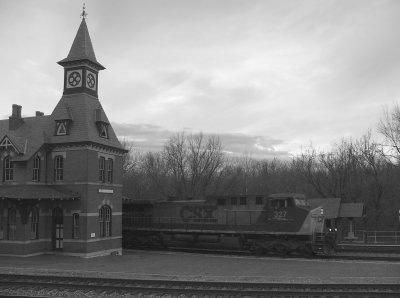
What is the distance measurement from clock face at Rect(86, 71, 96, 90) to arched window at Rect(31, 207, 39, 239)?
9238 mm

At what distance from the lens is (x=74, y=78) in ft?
98.0

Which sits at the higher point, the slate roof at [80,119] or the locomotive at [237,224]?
the slate roof at [80,119]

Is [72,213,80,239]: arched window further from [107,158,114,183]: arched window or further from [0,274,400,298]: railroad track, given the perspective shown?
[0,274,400,298]: railroad track

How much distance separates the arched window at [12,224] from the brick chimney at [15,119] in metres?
6.84

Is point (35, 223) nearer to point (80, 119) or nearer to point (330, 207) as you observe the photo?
point (80, 119)

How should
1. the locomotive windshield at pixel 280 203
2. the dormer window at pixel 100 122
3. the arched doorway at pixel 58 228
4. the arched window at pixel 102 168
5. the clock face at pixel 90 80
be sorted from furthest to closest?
1. the clock face at pixel 90 80
2. the dormer window at pixel 100 122
3. the arched window at pixel 102 168
4. the arched doorway at pixel 58 228
5. the locomotive windshield at pixel 280 203

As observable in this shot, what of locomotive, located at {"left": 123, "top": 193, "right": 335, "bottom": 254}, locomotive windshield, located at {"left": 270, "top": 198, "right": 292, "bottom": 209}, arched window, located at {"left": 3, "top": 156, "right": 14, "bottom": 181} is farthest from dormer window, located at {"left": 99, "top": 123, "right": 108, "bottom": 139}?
locomotive windshield, located at {"left": 270, "top": 198, "right": 292, "bottom": 209}

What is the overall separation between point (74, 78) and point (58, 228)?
1047cm

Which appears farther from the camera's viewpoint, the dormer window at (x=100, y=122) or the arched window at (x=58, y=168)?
the dormer window at (x=100, y=122)

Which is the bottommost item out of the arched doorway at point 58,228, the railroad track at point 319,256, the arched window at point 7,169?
the railroad track at point 319,256

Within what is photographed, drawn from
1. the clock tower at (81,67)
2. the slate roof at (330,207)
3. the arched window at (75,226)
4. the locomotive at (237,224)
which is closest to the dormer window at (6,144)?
the clock tower at (81,67)

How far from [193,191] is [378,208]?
24449 mm

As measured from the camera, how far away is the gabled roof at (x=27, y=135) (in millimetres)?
27312

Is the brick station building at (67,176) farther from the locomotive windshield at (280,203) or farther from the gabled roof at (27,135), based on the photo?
the locomotive windshield at (280,203)
